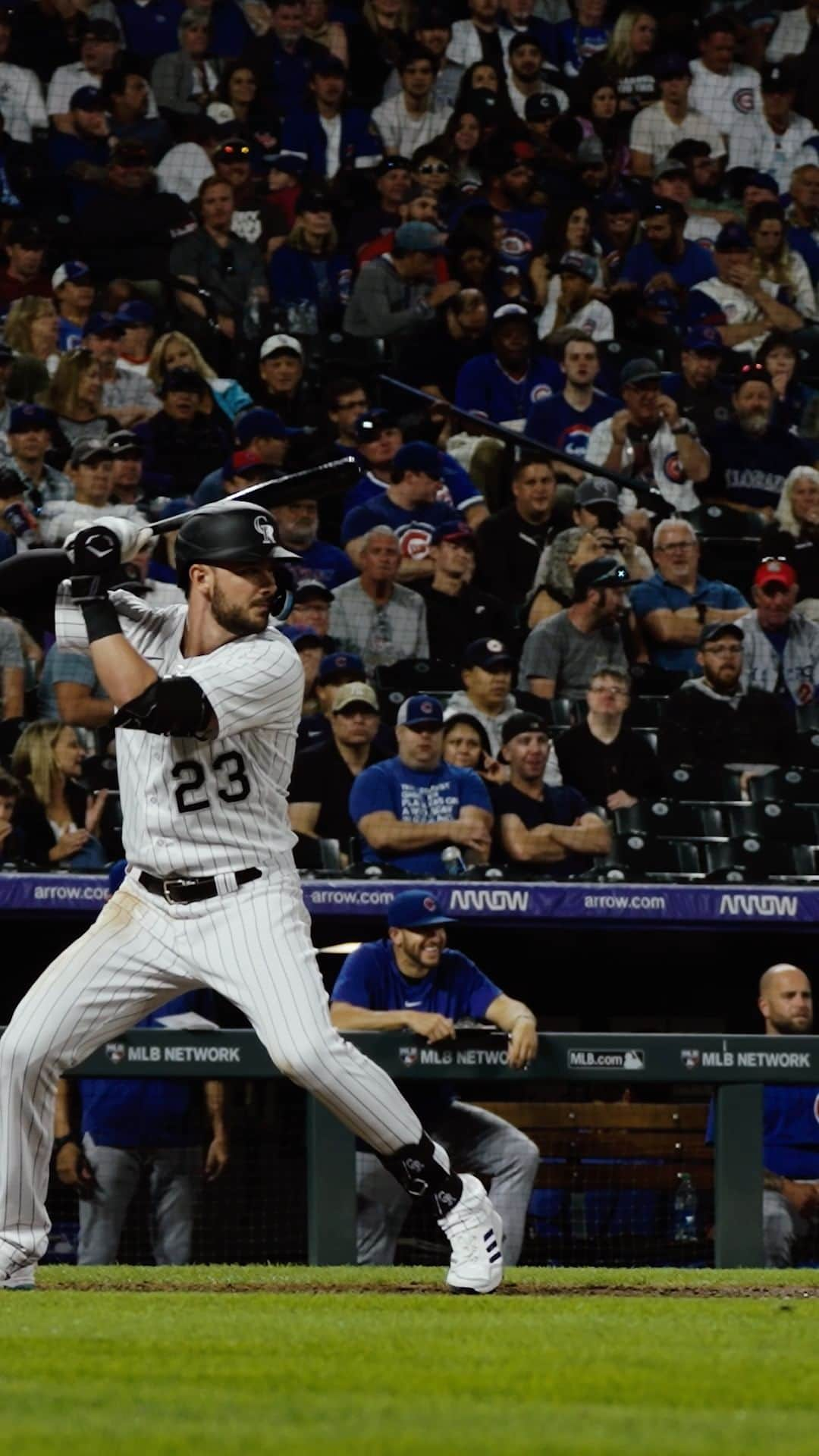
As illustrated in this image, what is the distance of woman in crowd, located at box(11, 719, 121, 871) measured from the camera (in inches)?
338

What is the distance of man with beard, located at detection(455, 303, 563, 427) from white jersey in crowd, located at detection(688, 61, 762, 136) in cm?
281

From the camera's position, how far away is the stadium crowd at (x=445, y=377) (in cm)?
911

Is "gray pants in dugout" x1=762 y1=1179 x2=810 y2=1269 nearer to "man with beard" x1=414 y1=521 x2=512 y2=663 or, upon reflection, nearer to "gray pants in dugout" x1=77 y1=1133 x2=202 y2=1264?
"gray pants in dugout" x1=77 y1=1133 x2=202 y2=1264

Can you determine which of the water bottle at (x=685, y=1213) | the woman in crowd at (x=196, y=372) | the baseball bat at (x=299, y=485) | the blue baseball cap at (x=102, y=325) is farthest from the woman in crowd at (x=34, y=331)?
the baseball bat at (x=299, y=485)

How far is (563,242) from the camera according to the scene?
1261cm

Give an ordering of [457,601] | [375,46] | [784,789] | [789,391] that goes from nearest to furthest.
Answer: [784,789] < [457,601] < [789,391] < [375,46]

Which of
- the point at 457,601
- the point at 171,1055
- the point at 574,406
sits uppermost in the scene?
the point at 574,406

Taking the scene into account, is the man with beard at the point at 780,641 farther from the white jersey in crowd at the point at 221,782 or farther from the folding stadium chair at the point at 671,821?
the white jersey in crowd at the point at 221,782

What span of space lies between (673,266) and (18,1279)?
9133mm

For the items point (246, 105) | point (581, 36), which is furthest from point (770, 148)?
point (246, 105)

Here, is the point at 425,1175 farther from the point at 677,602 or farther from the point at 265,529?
the point at 677,602

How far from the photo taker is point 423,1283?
5.20m

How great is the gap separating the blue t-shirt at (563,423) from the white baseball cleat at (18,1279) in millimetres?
7075

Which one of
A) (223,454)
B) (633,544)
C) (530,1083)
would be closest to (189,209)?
(223,454)
